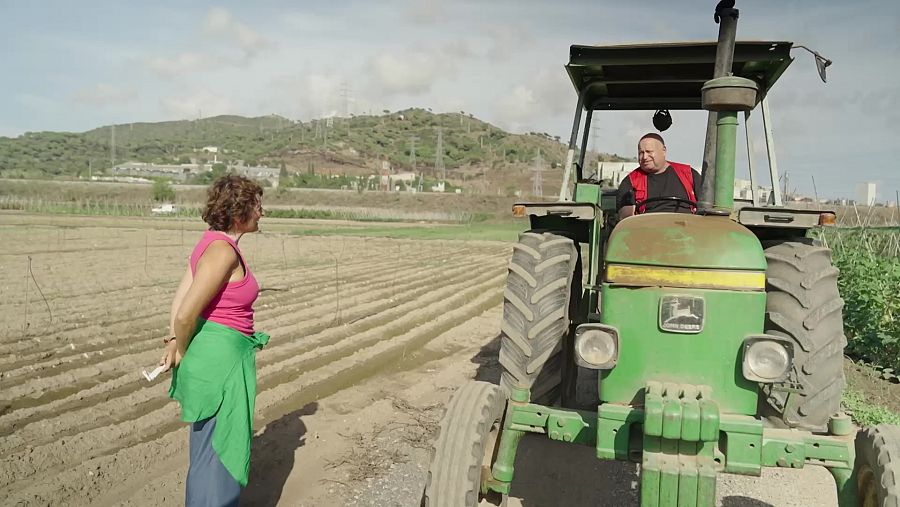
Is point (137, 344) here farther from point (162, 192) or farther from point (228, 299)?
point (162, 192)

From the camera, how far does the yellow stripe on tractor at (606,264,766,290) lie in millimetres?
3084

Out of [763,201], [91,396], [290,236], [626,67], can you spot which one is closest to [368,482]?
[91,396]

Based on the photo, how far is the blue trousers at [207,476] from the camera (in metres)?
3.18

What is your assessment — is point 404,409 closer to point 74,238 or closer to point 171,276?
point 171,276

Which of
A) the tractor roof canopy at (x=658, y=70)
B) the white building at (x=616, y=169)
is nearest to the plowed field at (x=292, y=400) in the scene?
the white building at (x=616, y=169)

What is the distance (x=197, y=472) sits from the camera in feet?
10.5

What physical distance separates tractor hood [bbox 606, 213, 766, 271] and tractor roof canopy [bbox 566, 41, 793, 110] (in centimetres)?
159

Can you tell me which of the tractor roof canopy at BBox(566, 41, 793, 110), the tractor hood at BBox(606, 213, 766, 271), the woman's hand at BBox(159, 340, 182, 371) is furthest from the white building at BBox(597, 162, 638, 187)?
the woman's hand at BBox(159, 340, 182, 371)

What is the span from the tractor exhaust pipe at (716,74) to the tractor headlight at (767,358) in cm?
84

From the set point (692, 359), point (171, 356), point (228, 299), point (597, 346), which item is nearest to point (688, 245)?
point (692, 359)

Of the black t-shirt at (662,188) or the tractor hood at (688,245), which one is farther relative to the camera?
the black t-shirt at (662,188)

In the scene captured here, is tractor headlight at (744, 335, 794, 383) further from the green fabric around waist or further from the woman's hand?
the woman's hand

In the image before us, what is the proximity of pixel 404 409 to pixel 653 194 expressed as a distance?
2.61m

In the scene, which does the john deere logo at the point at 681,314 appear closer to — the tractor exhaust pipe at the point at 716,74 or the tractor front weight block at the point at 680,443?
the tractor front weight block at the point at 680,443
